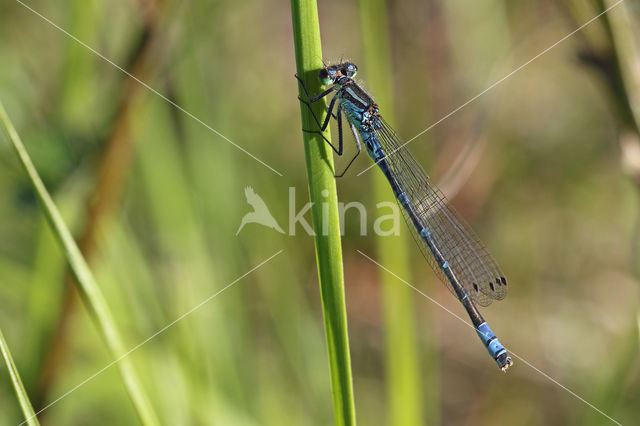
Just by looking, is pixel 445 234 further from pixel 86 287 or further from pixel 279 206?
pixel 86 287

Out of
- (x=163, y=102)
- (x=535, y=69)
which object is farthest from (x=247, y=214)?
(x=535, y=69)

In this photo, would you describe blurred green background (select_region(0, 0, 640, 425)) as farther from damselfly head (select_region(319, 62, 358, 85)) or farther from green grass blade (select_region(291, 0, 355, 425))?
green grass blade (select_region(291, 0, 355, 425))

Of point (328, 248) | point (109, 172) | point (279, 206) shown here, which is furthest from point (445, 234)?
point (109, 172)

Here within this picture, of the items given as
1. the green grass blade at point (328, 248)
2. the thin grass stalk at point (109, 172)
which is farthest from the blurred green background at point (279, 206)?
the green grass blade at point (328, 248)

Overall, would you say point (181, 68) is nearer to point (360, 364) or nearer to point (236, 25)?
point (236, 25)

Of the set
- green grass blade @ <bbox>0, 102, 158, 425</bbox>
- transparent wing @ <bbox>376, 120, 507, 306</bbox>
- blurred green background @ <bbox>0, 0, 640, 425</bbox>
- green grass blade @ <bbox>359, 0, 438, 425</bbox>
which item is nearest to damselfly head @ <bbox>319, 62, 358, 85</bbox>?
blurred green background @ <bbox>0, 0, 640, 425</bbox>
